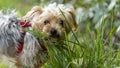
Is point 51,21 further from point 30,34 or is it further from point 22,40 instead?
point 22,40

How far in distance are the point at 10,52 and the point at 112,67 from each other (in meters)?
1.44

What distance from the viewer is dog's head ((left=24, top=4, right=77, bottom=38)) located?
6000mm

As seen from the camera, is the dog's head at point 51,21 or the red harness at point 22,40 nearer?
the dog's head at point 51,21

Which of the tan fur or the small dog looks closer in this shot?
the tan fur

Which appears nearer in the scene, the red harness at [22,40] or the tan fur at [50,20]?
the tan fur at [50,20]

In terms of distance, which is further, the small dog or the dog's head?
the small dog

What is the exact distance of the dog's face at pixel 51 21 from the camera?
19.7 ft

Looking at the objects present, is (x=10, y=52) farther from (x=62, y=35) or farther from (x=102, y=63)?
(x=102, y=63)

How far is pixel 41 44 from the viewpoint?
6289mm

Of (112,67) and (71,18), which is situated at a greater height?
(71,18)

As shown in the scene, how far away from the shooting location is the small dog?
6.18 m

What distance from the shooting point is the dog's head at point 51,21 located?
6.00 m

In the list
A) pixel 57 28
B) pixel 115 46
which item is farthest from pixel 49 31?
pixel 115 46

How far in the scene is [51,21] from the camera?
6164 mm
